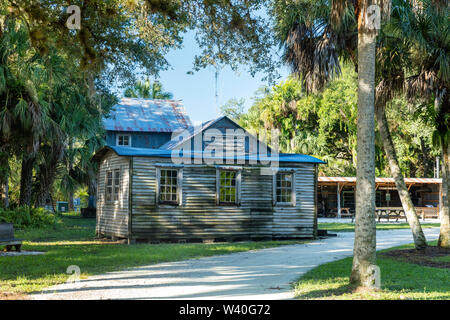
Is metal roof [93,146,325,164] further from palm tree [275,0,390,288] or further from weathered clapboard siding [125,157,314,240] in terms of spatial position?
palm tree [275,0,390,288]

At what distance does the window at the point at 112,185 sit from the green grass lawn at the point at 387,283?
932cm

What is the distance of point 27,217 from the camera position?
902 inches

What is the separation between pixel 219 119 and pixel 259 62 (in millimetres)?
11822

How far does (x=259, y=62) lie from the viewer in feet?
43.4

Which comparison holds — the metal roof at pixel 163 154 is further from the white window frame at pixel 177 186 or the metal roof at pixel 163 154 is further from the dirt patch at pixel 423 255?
the dirt patch at pixel 423 255

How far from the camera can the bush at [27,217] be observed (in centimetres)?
2245

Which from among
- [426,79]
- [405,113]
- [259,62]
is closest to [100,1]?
[259,62]

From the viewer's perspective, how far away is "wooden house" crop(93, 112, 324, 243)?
17.1 metres

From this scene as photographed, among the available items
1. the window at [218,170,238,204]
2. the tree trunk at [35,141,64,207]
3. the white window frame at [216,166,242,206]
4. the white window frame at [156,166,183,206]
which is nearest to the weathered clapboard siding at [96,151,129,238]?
the white window frame at [156,166,183,206]

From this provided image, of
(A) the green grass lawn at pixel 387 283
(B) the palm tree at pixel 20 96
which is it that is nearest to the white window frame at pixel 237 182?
(B) the palm tree at pixel 20 96

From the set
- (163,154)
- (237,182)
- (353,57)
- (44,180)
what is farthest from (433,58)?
(44,180)

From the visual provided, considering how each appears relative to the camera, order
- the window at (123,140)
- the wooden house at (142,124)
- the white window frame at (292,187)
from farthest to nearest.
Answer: the window at (123,140), the wooden house at (142,124), the white window frame at (292,187)

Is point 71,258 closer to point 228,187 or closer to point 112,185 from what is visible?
point 112,185

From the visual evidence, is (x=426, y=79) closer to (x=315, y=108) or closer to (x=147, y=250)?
(x=147, y=250)
